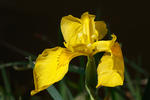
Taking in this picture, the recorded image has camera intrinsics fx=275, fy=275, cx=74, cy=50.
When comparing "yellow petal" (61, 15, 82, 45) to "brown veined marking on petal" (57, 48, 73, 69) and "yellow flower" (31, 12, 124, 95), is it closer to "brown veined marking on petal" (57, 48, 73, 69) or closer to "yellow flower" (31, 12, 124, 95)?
"yellow flower" (31, 12, 124, 95)

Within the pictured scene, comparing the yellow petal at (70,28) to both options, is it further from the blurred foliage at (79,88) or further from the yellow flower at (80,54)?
the blurred foliage at (79,88)

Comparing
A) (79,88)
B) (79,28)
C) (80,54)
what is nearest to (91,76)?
(80,54)

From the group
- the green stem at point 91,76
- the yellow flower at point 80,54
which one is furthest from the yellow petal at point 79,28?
the green stem at point 91,76

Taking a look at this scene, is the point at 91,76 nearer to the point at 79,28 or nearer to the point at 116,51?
the point at 116,51

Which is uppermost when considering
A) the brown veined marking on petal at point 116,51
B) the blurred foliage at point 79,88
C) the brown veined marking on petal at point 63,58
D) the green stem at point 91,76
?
the brown veined marking on petal at point 116,51

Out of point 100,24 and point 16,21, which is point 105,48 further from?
point 16,21

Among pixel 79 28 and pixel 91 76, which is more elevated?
pixel 79 28

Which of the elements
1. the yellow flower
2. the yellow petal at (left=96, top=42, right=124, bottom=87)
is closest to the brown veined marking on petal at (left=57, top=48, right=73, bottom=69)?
the yellow flower
